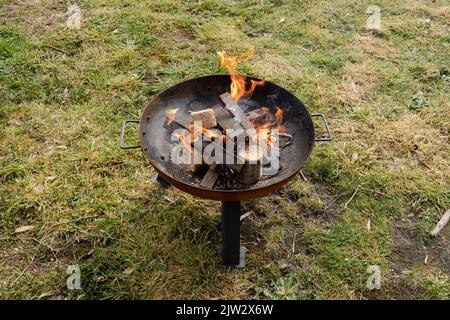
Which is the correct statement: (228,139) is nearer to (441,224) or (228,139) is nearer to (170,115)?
(170,115)

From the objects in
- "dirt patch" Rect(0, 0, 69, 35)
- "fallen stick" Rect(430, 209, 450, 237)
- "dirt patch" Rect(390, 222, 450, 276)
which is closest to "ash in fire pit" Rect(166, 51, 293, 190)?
"dirt patch" Rect(390, 222, 450, 276)

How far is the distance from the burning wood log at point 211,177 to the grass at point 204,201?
64cm

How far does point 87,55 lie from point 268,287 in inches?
126

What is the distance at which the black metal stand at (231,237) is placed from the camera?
2643 mm

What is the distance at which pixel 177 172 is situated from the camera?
8.73ft

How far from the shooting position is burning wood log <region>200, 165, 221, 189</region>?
8.44 feet

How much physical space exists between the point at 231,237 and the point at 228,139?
25.2 inches

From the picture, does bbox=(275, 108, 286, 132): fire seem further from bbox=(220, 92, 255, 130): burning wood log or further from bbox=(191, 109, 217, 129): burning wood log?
bbox=(191, 109, 217, 129): burning wood log

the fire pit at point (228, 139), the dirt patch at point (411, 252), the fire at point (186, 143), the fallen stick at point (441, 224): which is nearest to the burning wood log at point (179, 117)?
the fire pit at point (228, 139)

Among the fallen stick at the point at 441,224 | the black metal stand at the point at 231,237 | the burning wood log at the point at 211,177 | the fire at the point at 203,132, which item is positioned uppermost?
the fire at the point at 203,132

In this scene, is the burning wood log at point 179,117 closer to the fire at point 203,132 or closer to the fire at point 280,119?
the fire at point 203,132

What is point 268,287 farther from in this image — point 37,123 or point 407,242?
point 37,123

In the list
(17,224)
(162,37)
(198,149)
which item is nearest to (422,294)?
(198,149)

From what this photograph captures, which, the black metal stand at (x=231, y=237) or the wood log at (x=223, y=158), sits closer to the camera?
the wood log at (x=223, y=158)
